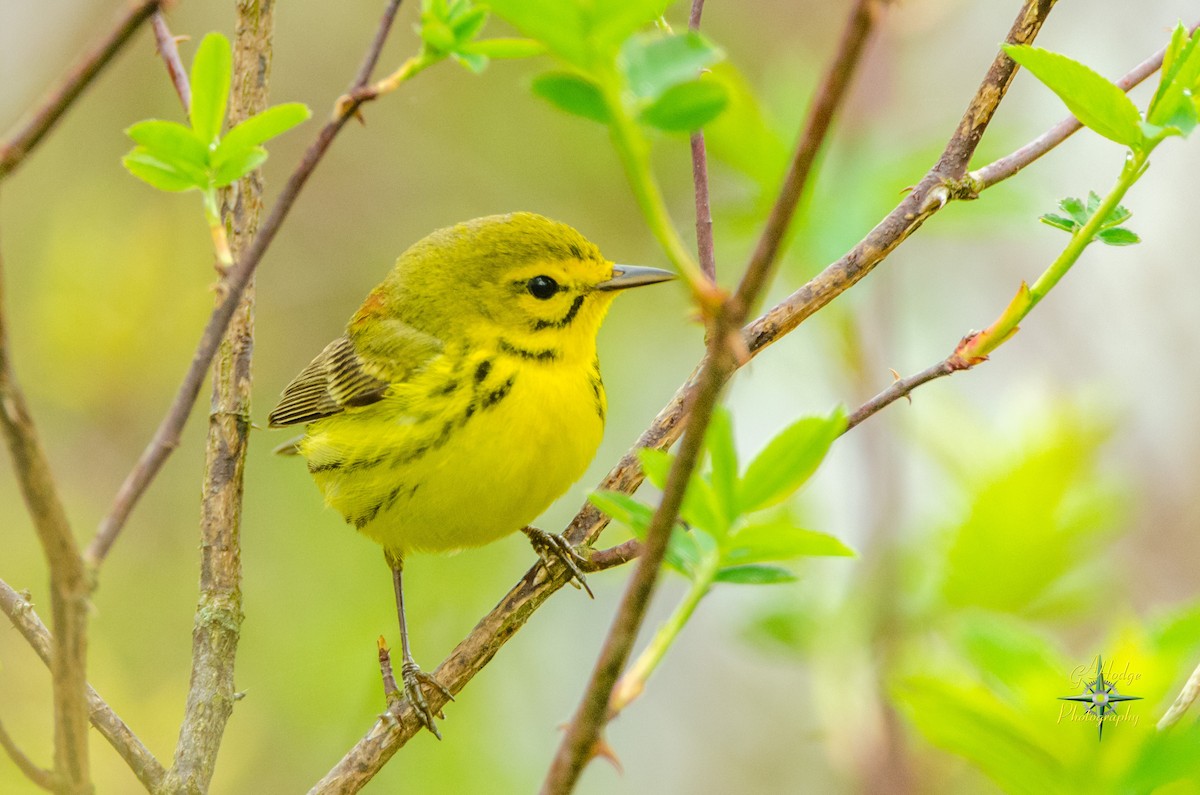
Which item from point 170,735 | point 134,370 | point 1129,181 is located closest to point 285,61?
point 134,370

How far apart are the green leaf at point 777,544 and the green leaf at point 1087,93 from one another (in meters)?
0.59

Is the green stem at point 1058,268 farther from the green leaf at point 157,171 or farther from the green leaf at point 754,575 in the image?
the green leaf at point 157,171

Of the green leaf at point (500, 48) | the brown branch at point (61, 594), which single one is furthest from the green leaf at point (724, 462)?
the brown branch at point (61, 594)

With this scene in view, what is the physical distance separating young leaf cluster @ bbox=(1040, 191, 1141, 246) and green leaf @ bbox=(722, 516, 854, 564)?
575 mm

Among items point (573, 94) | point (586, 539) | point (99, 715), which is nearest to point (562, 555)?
point (586, 539)

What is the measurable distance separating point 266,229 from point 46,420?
15.5 feet

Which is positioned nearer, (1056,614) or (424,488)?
(1056,614)

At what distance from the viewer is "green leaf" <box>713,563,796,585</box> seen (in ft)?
4.16

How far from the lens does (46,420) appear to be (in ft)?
18.4

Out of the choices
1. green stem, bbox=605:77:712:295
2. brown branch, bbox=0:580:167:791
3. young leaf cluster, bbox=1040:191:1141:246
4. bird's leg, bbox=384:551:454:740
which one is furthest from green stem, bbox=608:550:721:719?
bird's leg, bbox=384:551:454:740

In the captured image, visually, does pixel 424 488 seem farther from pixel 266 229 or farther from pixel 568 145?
pixel 568 145

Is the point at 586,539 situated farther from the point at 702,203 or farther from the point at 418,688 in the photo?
the point at 702,203

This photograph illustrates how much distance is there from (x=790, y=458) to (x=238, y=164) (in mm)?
841

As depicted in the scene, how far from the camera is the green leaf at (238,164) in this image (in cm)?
155
